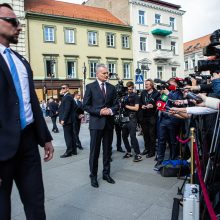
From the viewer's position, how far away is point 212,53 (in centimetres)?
278

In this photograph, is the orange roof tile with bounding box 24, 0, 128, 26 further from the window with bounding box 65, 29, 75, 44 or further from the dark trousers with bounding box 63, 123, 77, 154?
the dark trousers with bounding box 63, 123, 77, 154

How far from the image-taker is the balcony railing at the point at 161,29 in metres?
35.5

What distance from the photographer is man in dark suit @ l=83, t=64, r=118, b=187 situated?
15.1 feet

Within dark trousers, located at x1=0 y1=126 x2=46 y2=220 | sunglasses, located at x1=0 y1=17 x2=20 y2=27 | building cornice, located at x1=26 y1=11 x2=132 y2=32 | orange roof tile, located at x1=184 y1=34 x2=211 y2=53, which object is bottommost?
dark trousers, located at x1=0 y1=126 x2=46 y2=220

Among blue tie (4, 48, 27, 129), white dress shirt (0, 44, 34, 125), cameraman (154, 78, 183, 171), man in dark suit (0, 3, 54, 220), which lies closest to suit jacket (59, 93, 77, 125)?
cameraman (154, 78, 183, 171)

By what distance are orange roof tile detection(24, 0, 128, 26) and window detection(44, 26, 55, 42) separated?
1.74 metres

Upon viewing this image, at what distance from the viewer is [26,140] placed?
223 centimetres

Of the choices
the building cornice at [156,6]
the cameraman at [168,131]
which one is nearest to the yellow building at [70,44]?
the building cornice at [156,6]

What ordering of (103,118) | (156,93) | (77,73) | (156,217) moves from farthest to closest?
(77,73), (156,93), (103,118), (156,217)

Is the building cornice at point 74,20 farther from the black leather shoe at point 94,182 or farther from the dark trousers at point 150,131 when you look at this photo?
the black leather shoe at point 94,182

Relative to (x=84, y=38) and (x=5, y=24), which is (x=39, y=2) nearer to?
(x=84, y=38)

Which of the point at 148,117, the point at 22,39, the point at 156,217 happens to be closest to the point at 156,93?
the point at 148,117

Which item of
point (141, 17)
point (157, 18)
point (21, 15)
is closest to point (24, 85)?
point (21, 15)

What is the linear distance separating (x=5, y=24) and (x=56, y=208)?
2511 millimetres
